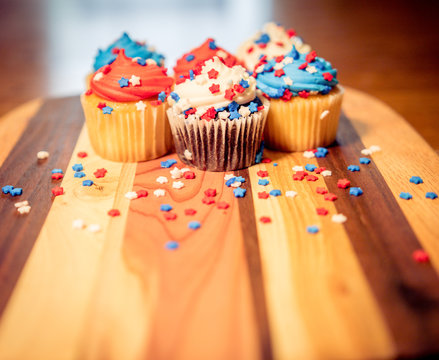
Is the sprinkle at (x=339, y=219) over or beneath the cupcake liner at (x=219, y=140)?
beneath

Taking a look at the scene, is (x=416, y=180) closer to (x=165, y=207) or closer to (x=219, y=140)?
(x=219, y=140)

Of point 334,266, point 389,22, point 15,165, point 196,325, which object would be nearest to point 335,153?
point 334,266

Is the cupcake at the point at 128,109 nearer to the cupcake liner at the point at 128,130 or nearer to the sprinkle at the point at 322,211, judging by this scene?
the cupcake liner at the point at 128,130

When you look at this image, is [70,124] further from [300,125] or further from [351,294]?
[351,294]

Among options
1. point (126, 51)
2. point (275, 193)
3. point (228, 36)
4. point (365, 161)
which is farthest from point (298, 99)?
point (228, 36)

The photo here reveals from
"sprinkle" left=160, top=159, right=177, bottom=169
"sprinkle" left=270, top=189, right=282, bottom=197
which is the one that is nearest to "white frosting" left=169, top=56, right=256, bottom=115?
"sprinkle" left=160, top=159, right=177, bottom=169

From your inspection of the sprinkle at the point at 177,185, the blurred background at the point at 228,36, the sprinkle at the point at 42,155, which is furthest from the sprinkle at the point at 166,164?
the blurred background at the point at 228,36

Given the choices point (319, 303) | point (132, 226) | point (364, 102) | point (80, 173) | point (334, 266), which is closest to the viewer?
point (319, 303)
